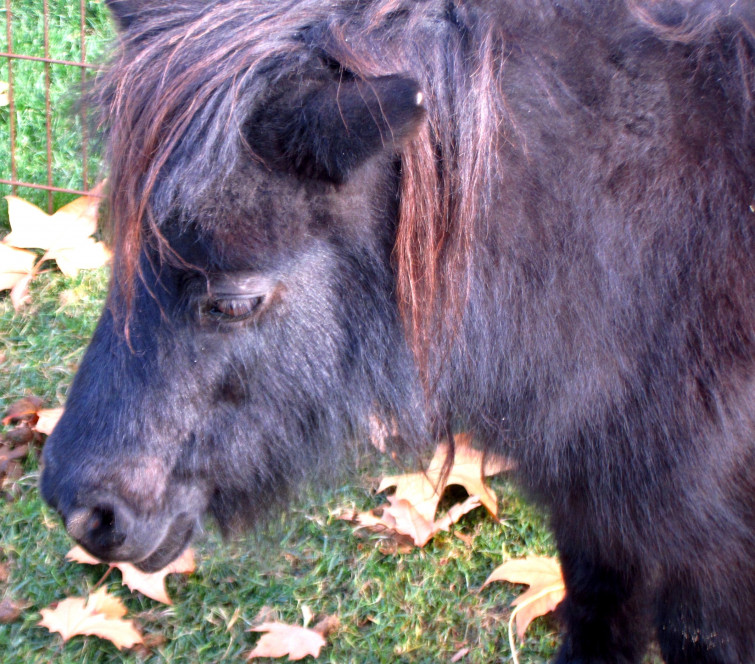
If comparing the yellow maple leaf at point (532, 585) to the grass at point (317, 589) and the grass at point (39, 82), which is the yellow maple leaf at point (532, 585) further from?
the grass at point (39, 82)

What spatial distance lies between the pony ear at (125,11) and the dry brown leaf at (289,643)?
181 cm

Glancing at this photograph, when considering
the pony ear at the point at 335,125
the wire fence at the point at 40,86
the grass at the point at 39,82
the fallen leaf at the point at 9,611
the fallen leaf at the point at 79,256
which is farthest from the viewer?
the grass at the point at 39,82

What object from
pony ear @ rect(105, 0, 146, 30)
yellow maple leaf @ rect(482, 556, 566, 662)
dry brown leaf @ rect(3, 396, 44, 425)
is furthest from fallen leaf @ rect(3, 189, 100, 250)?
yellow maple leaf @ rect(482, 556, 566, 662)

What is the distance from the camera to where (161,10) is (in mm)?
1763

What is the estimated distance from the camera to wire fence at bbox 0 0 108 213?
14.1 feet

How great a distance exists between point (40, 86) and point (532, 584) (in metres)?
4.33

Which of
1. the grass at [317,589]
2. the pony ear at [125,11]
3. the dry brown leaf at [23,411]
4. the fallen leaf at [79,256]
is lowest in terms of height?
the grass at [317,589]

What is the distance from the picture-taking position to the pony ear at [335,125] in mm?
1436

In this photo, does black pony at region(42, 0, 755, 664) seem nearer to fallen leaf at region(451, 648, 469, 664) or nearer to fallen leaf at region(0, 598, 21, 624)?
fallen leaf at region(451, 648, 469, 664)

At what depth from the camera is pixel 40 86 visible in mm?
5125

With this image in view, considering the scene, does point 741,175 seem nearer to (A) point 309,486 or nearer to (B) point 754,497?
(B) point 754,497

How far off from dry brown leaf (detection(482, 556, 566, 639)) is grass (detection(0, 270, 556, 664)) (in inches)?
2.6

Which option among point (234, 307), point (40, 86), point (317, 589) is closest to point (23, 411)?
point (317, 589)

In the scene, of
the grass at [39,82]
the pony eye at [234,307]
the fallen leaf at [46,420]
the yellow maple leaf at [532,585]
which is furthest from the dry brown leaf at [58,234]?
the pony eye at [234,307]
